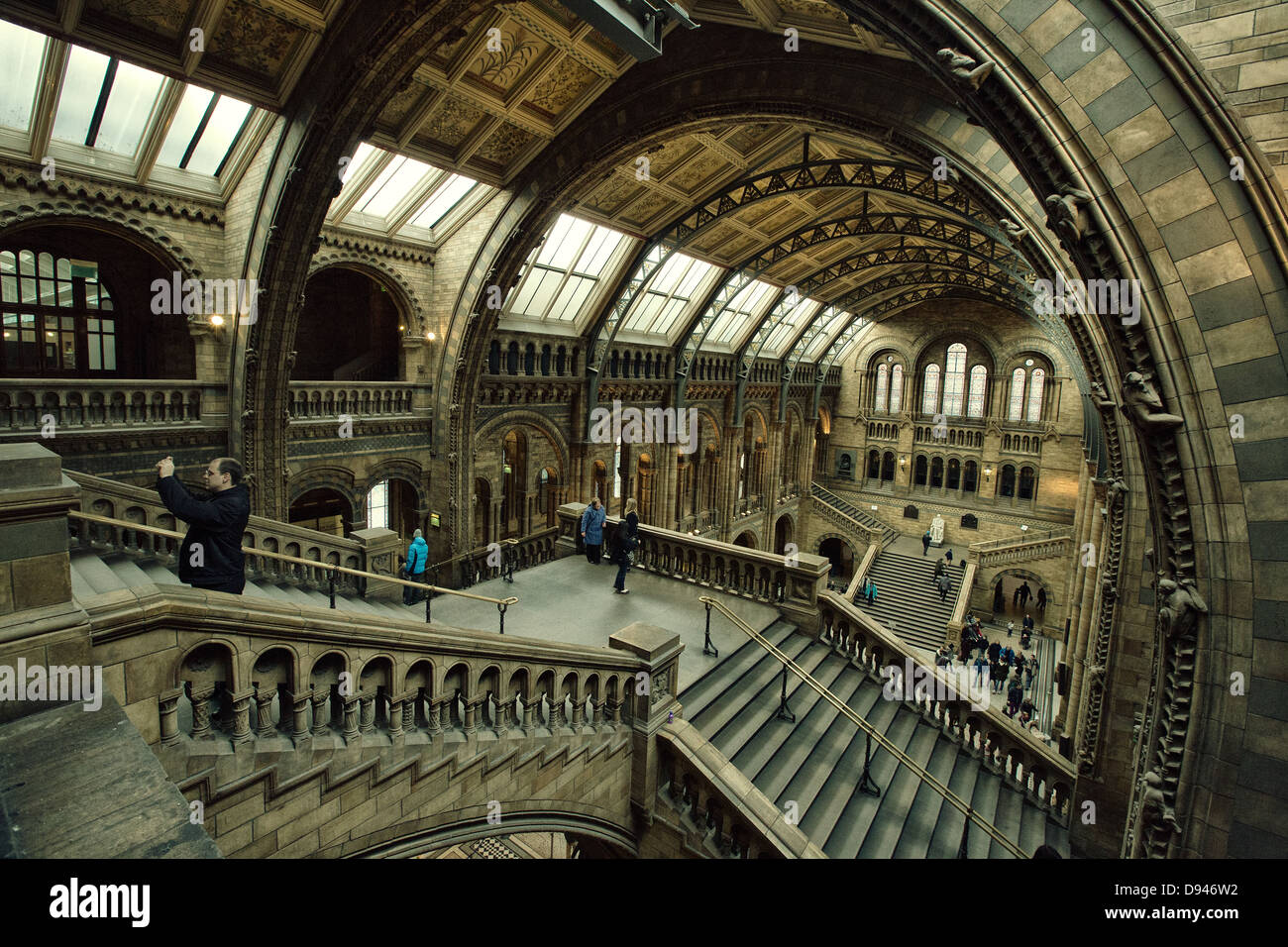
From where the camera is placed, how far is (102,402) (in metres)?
10.6

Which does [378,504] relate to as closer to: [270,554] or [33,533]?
[270,554]

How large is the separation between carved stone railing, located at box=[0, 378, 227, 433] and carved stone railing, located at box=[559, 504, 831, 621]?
8197 millimetres

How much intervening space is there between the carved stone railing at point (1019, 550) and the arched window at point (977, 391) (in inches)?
313

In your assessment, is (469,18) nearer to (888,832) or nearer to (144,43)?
(144,43)

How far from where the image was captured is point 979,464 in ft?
118

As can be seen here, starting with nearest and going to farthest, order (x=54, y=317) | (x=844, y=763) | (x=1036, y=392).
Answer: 1. (x=844, y=763)
2. (x=54, y=317)
3. (x=1036, y=392)

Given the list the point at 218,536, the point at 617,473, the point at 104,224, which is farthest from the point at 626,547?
the point at 617,473

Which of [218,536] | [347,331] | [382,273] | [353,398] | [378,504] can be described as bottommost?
[378,504]

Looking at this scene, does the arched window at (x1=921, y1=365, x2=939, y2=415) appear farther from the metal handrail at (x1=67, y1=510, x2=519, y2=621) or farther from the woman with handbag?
the metal handrail at (x1=67, y1=510, x2=519, y2=621)

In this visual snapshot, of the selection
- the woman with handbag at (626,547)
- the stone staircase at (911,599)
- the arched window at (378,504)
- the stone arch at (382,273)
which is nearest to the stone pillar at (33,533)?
the woman with handbag at (626,547)

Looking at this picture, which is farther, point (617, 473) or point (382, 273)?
point (617, 473)
